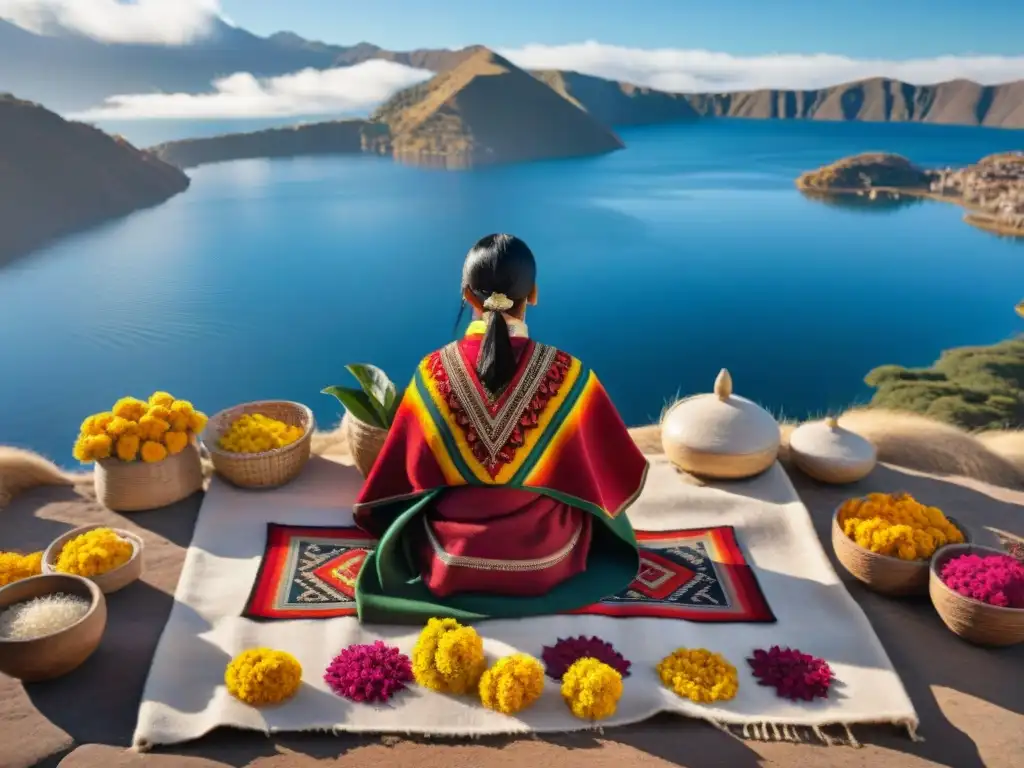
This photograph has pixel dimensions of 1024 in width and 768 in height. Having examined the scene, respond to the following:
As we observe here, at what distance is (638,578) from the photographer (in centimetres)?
358

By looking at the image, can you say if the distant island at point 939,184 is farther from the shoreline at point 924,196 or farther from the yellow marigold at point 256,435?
the yellow marigold at point 256,435

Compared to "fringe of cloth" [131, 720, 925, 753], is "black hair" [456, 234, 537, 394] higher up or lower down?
higher up

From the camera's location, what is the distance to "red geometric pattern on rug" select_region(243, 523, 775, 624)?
333 centimetres

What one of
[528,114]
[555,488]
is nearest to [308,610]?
[555,488]

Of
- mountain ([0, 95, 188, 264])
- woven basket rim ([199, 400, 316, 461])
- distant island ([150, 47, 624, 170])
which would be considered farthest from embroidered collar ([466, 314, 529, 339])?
distant island ([150, 47, 624, 170])

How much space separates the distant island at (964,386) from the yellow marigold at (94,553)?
1081 centimetres

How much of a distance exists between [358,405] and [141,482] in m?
1.18

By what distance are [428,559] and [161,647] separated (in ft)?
3.54

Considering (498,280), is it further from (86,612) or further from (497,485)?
(86,612)

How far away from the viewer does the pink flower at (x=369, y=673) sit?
9.31 ft

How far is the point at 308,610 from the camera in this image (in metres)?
3.32

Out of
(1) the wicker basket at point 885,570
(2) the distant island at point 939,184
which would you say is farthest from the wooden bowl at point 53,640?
(2) the distant island at point 939,184

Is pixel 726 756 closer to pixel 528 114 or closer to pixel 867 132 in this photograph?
pixel 528 114

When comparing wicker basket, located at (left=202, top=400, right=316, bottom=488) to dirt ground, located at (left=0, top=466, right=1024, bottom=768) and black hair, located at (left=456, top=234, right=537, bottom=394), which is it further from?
black hair, located at (left=456, top=234, right=537, bottom=394)
